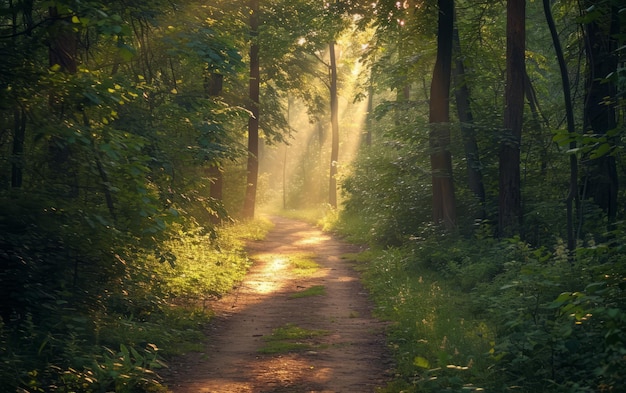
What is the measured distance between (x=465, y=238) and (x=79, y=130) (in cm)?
1123

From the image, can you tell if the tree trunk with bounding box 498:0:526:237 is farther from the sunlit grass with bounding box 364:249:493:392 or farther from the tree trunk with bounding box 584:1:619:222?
the sunlit grass with bounding box 364:249:493:392

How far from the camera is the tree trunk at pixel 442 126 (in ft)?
51.7

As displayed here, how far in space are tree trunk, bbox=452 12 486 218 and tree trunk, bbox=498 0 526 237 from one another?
0.95 meters

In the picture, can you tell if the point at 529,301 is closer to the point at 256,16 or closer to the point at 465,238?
the point at 465,238

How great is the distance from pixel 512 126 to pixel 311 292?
19.5 ft

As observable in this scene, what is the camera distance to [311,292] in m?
14.1

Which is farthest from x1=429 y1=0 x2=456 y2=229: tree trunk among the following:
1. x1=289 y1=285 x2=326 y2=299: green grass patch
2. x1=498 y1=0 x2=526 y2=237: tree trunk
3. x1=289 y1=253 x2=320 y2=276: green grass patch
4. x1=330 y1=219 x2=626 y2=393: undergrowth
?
x1=289 y1=285 x2=326 y2=299: green grass patch

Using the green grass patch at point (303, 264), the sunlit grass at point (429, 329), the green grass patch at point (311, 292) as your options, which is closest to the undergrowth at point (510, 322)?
the sunlit grass at point (429, 329)

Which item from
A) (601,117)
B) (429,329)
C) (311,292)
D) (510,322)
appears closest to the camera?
(510,322)

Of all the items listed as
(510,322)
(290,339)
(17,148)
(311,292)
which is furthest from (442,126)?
(17,148)

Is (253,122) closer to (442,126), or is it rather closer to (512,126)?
(442,126)

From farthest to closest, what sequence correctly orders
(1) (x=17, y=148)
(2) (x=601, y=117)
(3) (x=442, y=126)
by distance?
1. (3) (x=442, y=126)
2. (2) (x=601, y=117)
3. (1) (x=17, y=148)

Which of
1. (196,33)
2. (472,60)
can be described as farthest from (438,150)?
(196,33)

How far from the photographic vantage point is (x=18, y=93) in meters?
7.16
